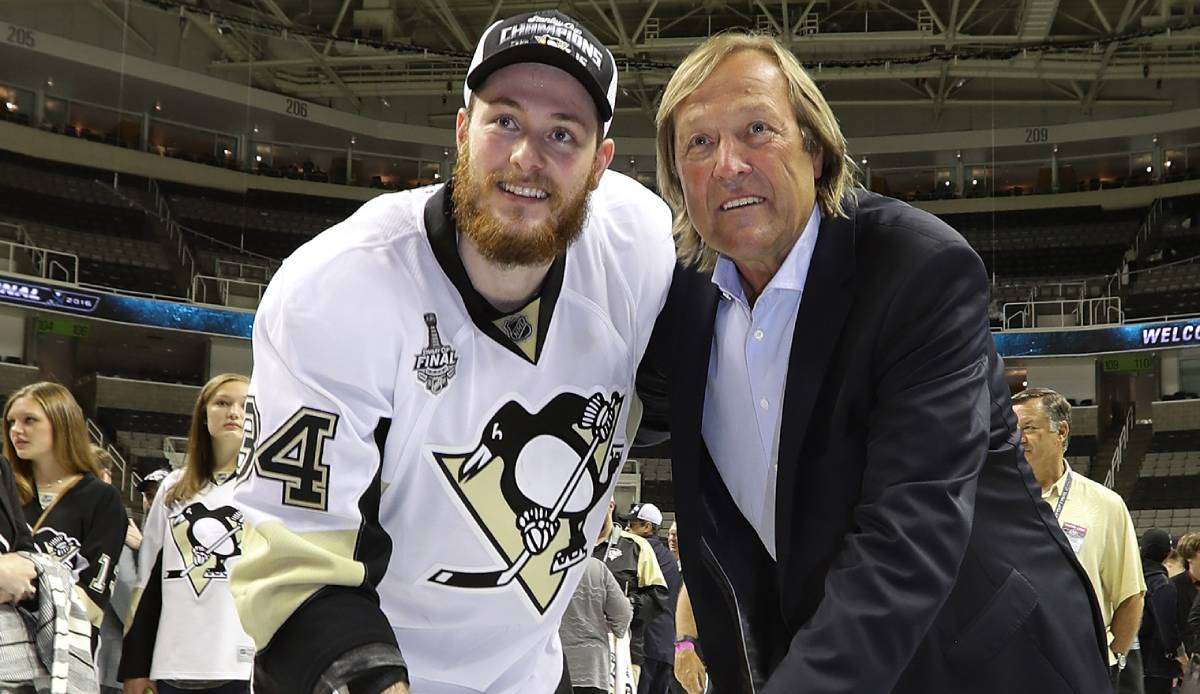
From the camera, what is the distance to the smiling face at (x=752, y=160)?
2.01m

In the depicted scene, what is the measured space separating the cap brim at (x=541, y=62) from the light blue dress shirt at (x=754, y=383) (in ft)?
1.34

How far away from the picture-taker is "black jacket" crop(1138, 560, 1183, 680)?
25.7 ft

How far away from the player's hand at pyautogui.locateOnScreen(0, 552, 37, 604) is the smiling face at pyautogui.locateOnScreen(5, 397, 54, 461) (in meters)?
1.16

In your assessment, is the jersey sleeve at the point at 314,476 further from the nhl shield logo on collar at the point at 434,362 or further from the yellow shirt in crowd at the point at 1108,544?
the yellow shirt in crowd at the point at 1108,544

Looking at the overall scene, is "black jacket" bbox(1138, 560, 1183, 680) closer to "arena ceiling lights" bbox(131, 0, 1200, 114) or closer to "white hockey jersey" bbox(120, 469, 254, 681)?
"white hockey jersey" bbox(120, 469, 254, 681)

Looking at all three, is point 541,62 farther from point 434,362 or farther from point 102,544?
point 102,544

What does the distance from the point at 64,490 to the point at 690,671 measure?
2715mm

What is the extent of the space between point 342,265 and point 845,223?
809 millimetres

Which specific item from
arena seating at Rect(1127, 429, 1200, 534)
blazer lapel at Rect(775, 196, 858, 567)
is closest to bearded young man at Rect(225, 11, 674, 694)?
blazer lapel at Rect(775, 196, 858, 567)

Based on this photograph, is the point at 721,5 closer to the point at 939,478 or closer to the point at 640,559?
the point at 640,559

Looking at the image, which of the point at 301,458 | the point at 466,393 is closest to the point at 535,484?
the point at 466,393

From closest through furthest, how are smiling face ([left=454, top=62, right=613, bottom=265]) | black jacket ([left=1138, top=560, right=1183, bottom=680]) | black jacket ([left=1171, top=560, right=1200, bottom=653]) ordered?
smiling face ([left=454, top=62, right=613, bottom=265])
black jacket ([left=1171, top=560, right=1200, bottom=653])
black jacket ([left=1138, top=560, right=1183, bottom=680])

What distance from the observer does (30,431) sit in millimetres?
4578

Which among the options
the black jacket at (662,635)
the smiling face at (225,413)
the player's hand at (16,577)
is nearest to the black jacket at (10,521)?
the player's hand at (16,577)
